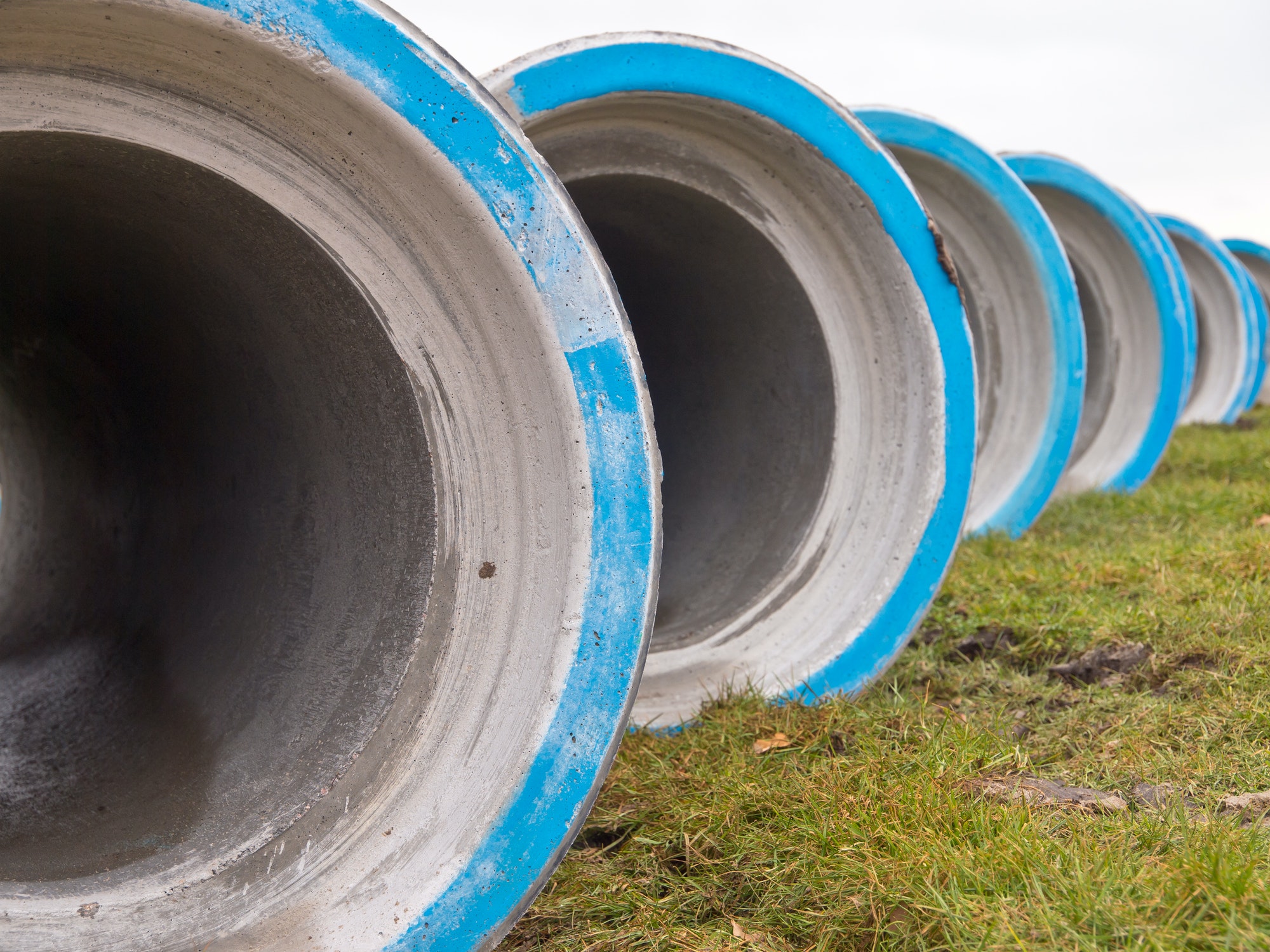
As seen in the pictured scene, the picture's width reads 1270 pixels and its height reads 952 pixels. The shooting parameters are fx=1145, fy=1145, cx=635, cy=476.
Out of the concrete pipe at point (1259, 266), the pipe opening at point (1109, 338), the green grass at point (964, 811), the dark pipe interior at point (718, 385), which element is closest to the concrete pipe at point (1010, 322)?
the pipe opening at point (1109, 338)

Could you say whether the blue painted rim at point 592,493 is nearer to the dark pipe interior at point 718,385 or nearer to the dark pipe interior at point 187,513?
the dark pipe interior at point 187,513

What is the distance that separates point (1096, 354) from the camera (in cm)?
621

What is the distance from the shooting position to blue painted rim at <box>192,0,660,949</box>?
61.4 inches

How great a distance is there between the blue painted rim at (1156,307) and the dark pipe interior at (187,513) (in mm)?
4774

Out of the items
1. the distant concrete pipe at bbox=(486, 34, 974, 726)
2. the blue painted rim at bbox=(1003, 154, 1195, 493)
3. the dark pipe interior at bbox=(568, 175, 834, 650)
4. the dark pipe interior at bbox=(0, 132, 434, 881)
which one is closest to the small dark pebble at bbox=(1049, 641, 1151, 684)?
the distant concrete pipe at bbox=(486, 34, 974, 726)

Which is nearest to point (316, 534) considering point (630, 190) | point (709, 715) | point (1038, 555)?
point (709, 715)

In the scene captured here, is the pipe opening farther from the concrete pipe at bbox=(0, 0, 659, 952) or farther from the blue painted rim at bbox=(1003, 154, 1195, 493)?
the concrete pipe at bbox=(0, 0, 659, 952)

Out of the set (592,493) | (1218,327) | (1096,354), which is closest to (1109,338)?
(1096,354)

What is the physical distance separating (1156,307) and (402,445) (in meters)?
5.30

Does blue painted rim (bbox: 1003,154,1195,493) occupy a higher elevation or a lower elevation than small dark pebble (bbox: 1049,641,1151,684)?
higher

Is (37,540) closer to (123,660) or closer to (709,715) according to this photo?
(123,660)

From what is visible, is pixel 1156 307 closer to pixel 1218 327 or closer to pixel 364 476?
pixel 364 476

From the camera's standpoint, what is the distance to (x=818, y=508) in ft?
9.75

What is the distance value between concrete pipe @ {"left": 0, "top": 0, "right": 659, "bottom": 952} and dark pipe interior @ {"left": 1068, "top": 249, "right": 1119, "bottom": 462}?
16.8 feet
